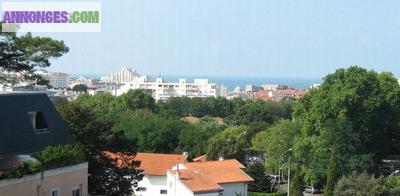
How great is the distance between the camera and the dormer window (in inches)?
983

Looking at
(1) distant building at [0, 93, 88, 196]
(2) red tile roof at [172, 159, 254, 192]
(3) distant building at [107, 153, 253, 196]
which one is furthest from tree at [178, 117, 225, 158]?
(1) distant building at [0, 93, 88, 196]

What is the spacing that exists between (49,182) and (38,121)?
2.82 meters

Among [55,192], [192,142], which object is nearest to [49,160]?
[55,192]

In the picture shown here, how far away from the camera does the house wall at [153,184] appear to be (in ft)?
157

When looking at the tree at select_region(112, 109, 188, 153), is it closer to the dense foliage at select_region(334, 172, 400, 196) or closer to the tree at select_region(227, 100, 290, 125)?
the dense foliage at select_region(334, 172, 400, 196)

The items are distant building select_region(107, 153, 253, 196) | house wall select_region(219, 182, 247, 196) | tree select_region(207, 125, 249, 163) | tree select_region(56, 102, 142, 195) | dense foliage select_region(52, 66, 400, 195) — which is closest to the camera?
tree select_region(56, 102, 142, 195)

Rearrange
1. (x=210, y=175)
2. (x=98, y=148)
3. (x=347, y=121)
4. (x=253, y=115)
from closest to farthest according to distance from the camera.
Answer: (x=98, y=148), (x=210, y=175), (x=347, y=121), (x=253, y=115)

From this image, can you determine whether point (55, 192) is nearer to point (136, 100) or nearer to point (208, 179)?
point (208, 179)

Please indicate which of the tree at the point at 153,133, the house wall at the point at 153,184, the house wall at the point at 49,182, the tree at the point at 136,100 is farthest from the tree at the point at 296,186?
the tree at the point at 136,100

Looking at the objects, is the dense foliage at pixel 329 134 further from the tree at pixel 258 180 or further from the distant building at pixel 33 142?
the distant building at pixel 33 142

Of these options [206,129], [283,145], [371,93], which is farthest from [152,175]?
[206,129]

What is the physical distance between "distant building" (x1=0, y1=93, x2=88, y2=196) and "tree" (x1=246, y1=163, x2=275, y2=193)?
25.3 meters

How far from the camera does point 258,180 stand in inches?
2002

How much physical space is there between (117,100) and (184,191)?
213 ft
